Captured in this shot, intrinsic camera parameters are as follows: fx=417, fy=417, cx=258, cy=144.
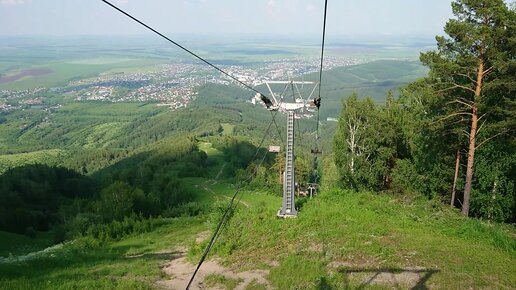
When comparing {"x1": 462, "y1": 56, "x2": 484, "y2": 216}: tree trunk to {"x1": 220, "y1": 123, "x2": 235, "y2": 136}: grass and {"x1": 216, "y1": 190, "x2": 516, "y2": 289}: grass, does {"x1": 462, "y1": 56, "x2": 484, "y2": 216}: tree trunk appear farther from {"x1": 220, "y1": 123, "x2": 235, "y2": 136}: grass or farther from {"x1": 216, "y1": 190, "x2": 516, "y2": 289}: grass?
{"x1": 220, "y1": 123, "x2": 235, "y2": 136}: grass

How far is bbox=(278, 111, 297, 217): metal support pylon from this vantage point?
16.5 m

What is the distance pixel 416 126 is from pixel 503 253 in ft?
25.4

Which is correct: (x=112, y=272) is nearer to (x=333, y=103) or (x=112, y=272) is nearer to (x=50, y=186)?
(x=50, y=186)

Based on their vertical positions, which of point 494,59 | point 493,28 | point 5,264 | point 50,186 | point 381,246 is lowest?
point 50,186

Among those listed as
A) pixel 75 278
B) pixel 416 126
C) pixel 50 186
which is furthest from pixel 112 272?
pixel 50 186

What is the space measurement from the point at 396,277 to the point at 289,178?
690 cm

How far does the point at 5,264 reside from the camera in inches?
655

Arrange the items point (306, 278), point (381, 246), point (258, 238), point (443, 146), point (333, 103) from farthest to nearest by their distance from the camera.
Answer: point (333, 103)
point (443, 146)
point (258, 238)
point (381, 246)
point (306, 278)

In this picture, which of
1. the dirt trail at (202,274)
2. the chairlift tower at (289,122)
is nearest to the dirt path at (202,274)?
the dirt trail at (202,274)

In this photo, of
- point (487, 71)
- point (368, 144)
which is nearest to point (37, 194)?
point (368, 144)

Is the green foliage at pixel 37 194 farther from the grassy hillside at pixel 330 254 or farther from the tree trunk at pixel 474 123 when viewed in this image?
the tree trunk at pixel 474 123

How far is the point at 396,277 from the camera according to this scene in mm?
10977

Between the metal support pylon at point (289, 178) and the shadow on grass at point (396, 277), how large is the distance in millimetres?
5813

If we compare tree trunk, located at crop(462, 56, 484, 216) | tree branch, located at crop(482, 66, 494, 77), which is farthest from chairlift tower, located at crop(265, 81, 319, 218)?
tree branch, located at crop(482, 66, 494, 77)
